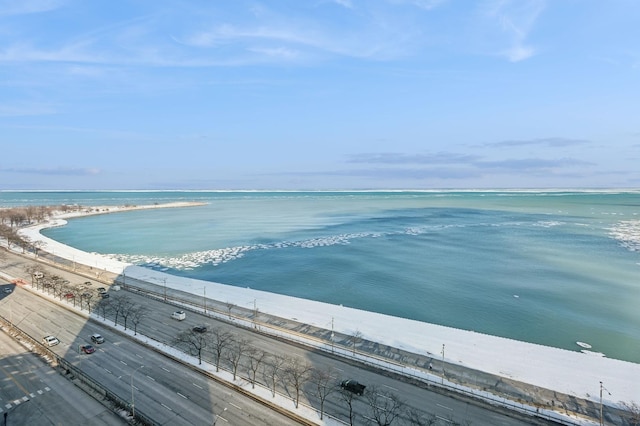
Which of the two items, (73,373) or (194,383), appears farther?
(73,373)

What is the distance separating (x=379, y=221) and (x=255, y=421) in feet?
526

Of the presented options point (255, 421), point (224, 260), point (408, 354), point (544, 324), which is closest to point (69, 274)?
point (224, 260)

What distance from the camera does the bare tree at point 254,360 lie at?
36.4 metres

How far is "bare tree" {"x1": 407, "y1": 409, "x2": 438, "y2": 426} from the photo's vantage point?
29.9 meters

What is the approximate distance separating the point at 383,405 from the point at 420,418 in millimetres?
3349

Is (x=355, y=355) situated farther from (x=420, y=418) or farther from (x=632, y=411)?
(x=632, y=411)

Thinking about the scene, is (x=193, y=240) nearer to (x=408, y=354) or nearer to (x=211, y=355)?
(x=211, y=355)

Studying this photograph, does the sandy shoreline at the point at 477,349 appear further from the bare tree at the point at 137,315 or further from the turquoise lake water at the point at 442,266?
the bare tree at the point at 137,315

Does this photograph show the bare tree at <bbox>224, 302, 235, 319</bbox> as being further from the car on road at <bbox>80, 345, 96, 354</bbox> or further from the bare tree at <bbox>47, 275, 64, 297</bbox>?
the bare tree at <bbox>47, 275, 64, 297</bbox>

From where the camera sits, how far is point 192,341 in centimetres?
4494

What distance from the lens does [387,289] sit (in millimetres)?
76250

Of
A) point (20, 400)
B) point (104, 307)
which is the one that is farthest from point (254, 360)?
point (104, 307)

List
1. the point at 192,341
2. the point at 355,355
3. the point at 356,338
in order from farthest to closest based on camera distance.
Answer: the point at 356,338 → the point at 192,341 → the point at 355,355

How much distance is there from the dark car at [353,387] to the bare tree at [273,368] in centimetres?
689
